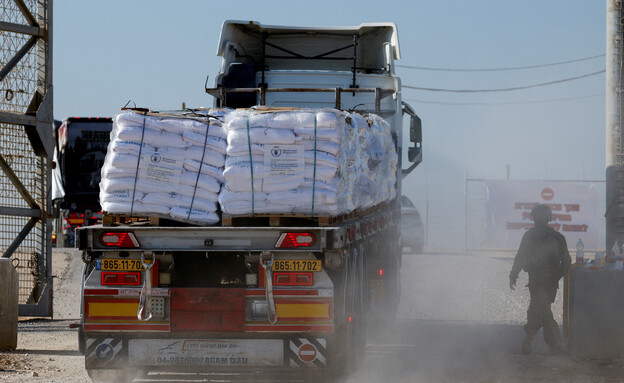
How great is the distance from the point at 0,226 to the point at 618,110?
29.9 feet

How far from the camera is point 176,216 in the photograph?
8766mm

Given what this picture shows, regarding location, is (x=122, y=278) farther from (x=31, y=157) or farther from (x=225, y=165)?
(x=31, y=157)

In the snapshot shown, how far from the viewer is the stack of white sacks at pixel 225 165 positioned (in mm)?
8789

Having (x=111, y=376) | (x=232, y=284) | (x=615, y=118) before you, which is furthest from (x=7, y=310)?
(x=615, y=118)

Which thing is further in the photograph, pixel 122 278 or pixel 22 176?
pixel 22 176

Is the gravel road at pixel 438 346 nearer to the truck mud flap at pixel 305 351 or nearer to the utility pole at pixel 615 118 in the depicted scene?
the truck mud flap at pixel 305 351

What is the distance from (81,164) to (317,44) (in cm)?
1279

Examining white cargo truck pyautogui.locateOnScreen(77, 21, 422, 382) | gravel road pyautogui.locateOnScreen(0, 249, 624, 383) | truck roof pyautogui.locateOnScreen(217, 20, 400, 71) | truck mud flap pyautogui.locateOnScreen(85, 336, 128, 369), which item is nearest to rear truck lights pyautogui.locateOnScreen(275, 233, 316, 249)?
white cargo truck pyautogui.locateOnScreen(77, 21, 422, 382)

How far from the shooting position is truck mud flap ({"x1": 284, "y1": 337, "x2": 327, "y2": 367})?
8758 mm

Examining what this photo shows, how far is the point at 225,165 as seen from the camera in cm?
888

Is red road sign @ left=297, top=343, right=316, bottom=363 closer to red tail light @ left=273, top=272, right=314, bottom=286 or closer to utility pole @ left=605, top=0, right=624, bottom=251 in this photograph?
red tail light @ left=273, top=272, right=314, bottom=286

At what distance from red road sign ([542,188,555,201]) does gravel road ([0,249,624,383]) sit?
36.9 ft

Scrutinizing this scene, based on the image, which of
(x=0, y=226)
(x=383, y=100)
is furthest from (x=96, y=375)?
(x=0, y=226)

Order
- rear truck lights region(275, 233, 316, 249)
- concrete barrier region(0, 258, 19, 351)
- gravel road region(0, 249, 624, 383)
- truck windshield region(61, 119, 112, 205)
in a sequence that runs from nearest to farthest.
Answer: rear truck lights region(275, 233, 316, 249) < gravel road region(0, 249, 624, 383) < concrete barrier region(0, 258, 19, 351) < truck windshield region(61, 119, 112, 205)
